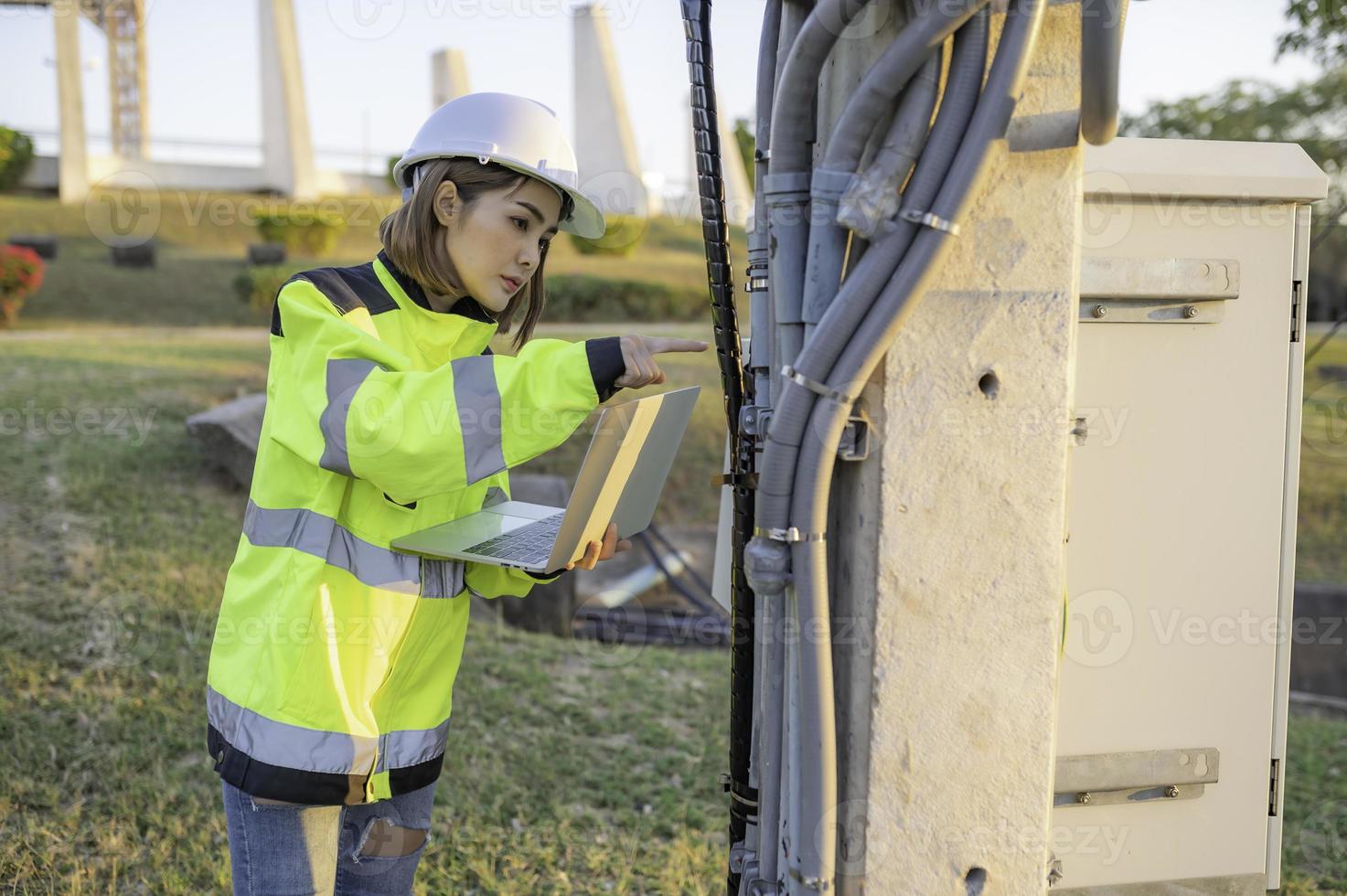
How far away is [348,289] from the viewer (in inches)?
69.7

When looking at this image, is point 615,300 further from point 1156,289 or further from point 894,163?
point 894,163

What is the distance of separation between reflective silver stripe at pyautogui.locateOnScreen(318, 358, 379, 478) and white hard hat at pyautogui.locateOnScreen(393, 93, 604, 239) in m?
0.47

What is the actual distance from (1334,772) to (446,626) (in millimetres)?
4133

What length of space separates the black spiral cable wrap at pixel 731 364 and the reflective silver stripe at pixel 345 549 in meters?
0.51

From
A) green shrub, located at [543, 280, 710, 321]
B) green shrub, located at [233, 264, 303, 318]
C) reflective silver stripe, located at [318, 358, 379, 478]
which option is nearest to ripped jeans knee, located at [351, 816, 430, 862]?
reflective silver stripe, located at [318, 358, 379, 478]

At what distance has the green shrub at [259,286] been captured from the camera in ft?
46.0

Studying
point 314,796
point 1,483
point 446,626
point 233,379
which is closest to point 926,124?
point 446,626

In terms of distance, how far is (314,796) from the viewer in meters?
1.74

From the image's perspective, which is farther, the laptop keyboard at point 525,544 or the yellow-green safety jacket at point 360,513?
the laptop keyboard at point 525,544

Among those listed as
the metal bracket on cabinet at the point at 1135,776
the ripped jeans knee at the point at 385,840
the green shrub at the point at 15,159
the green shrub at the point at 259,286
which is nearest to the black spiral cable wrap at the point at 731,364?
the ripped jeans knee at the point at 385,840

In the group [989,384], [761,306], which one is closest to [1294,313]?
[989,384]

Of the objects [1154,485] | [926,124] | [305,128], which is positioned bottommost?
[1154,485]

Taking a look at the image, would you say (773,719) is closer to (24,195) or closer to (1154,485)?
(1154,485)

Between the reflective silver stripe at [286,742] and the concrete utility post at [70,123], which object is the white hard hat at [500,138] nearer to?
the reflective silver stripe at [286,742]
